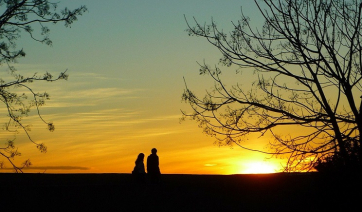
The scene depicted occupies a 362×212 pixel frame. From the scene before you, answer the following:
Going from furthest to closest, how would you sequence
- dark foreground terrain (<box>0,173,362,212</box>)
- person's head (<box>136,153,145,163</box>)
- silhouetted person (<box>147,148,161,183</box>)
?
1. person's head (<box>136,153,145,163</box>)
2. silhouetted person (<box>147,148,161,183</box>)
3. dark foreground terrain (<box>0,173,362,212</box>)

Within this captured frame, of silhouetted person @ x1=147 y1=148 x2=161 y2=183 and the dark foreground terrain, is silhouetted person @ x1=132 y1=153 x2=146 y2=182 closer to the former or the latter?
silhouetted person @ x1=147 y1=148 x2=161 y2=183

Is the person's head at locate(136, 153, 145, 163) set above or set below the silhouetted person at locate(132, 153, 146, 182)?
above

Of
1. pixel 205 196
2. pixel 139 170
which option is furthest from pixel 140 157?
pixel 205 196

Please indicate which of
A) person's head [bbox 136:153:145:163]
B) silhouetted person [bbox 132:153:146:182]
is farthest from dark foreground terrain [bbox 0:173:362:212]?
person's head [bbox 136:153:145:163]

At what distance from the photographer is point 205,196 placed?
55.8 ft

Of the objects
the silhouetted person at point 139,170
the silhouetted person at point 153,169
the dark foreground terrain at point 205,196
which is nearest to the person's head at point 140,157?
the silhouetted person at point 139,170

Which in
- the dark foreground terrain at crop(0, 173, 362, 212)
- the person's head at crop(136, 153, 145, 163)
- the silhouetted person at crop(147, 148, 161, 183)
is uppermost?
the person's head at crop(136, 153, 145, 163)

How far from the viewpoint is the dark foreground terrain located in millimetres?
13648

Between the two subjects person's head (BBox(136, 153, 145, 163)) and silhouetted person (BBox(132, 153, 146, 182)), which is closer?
silhouetted person (BBox(132, 153, 146, 182))

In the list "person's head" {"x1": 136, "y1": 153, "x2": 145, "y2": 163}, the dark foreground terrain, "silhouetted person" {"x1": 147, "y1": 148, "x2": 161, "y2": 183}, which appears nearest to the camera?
the dark foreground terrain

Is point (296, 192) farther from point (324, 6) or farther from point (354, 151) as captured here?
point (324, 6)

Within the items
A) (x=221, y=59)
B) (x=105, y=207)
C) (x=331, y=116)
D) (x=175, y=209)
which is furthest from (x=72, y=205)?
(x=331, y=116)

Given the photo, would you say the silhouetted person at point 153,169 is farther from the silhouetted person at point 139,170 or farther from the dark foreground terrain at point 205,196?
the dark foreground terrain at point 205,196

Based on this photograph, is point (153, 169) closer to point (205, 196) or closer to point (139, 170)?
point (139, 170)
